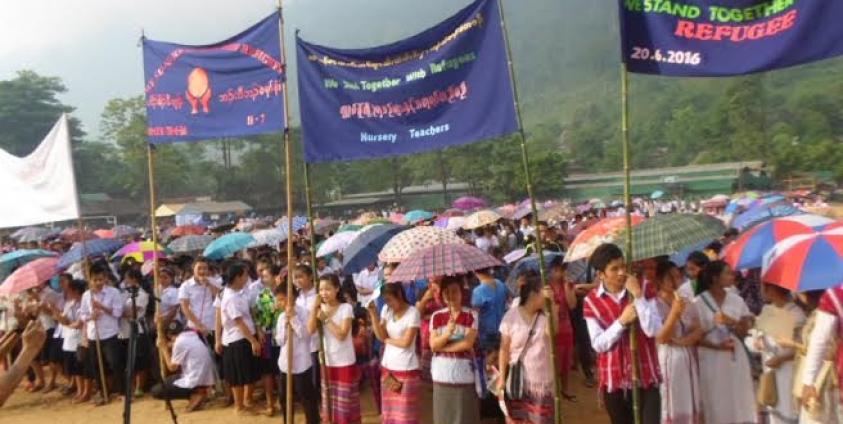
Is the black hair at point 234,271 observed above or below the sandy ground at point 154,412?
above

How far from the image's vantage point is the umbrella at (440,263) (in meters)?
4.94

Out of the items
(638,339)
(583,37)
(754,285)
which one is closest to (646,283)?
(638,339)

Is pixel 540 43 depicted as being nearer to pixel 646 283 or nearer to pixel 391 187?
pixel 391 187

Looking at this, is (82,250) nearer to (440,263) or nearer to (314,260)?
(314,260)

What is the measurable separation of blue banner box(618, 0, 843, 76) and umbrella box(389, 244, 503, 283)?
6.41ft

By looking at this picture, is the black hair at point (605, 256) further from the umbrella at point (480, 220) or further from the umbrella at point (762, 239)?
the umbrella at point (480, 220)

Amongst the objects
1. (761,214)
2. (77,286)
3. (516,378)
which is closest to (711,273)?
(516,378)

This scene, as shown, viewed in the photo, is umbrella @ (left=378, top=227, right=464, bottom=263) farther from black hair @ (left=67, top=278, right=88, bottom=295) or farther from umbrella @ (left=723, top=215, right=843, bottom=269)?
black hair @ (left=67, top=278, right=88, bottom=295)

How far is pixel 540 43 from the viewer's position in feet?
652

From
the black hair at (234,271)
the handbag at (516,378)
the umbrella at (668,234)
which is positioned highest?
the umbrella at (668,234)

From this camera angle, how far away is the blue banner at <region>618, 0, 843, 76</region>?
3.70m

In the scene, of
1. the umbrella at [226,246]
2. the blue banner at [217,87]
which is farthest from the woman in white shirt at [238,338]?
the umbrella at [226,246]

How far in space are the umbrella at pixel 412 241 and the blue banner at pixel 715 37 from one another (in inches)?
101

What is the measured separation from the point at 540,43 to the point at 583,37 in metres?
15.4
